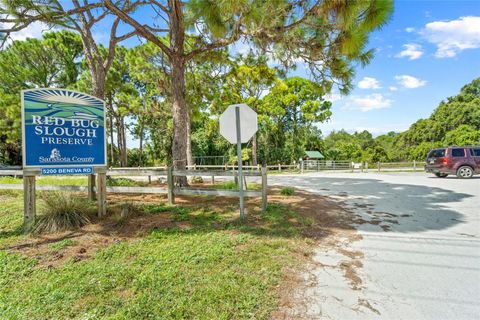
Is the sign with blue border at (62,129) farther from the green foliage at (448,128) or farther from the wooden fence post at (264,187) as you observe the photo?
the green foliage at (448,128)

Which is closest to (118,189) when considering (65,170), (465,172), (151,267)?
(65,170)

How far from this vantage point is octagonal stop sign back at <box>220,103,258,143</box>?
4.82 metres

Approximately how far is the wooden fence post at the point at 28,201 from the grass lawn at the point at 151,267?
272mm

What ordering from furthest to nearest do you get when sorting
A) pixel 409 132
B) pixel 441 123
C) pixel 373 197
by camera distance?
pixel 409 132
pixel 441 123
pixel 373 197

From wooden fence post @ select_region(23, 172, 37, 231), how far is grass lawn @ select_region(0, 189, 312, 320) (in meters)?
0.27

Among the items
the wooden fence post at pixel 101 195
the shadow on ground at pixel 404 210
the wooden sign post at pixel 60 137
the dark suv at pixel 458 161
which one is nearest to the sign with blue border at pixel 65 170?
the wooden sign post at pixel 60 137

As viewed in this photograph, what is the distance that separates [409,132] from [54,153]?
4705 cm

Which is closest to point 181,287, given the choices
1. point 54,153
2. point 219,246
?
point 219,246

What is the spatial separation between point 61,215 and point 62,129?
157 centimetres

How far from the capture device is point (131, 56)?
523 inches

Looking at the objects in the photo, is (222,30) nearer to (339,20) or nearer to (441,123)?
(339,20)

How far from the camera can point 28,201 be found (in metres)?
4.41

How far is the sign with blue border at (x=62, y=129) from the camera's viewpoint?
4.35 metres

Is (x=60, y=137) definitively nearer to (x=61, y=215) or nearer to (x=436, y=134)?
(x=61, y=215)
